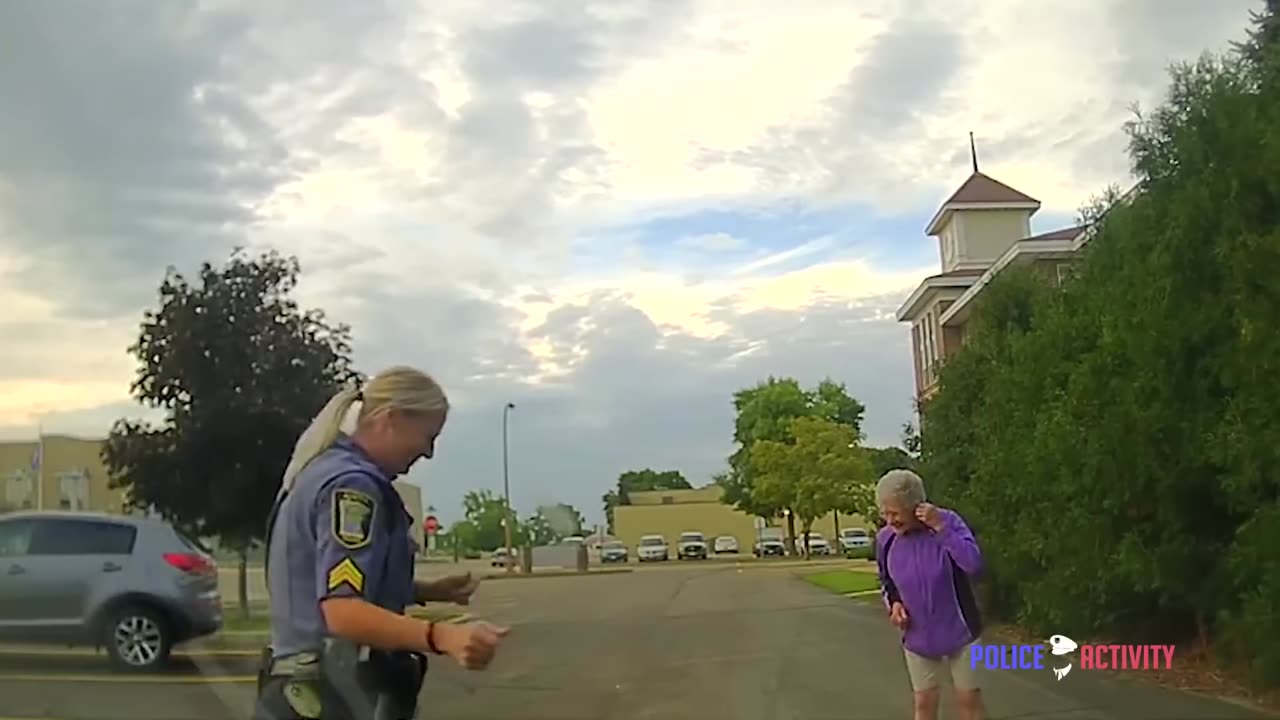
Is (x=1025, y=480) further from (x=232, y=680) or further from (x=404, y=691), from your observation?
(x=404, y=691)

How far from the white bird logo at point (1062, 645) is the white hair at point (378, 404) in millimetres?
11772

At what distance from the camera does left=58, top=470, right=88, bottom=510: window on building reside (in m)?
14.4

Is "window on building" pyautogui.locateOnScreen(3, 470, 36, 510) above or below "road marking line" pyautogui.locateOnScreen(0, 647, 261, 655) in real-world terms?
above

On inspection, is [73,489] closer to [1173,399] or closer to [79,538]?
[79,538]

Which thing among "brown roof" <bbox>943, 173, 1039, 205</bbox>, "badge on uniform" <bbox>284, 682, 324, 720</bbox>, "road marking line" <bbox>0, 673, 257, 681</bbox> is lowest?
"road marking line" <bbox>0, 673, 257, 681</bbox>

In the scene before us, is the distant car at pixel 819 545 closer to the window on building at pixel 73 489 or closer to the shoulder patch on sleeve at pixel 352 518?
the window on building at pixel 73 489

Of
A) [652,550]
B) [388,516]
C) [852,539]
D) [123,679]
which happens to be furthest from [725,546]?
[388,516]

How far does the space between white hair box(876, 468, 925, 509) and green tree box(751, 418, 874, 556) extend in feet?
143

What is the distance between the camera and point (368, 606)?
9.62 feet

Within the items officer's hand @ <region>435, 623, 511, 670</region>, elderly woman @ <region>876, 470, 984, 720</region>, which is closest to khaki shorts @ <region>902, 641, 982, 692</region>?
elderly woman @ <region>876, 470, 984, 720</region>

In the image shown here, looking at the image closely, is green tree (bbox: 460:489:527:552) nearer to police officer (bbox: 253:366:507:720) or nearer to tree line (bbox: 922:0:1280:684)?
tree line (bbox: 922:0:1280:684)

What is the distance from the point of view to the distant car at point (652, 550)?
234 feet

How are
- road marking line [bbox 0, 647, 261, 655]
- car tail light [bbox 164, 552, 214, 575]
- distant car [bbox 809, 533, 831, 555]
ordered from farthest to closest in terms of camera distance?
distant car [bbox 809, 533, 831, 555] < car tail light [bbox 164, 552, 214, 575] < road marking line [bbox 0, 647, 261, 655]

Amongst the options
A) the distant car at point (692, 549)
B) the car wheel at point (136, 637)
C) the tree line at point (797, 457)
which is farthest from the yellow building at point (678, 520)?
the car wheel at point (136, 637)
